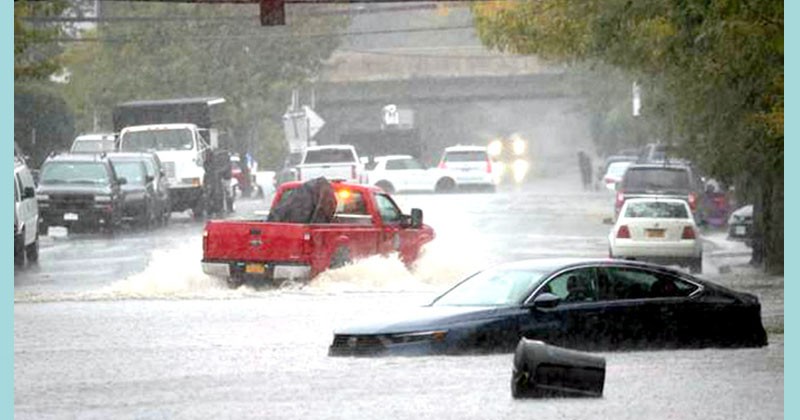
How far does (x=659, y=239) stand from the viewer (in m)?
38.3

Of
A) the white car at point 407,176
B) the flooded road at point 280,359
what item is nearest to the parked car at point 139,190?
the flooded road at point 280,359

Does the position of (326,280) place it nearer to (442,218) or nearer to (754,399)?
(754,399)

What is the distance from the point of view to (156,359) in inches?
902

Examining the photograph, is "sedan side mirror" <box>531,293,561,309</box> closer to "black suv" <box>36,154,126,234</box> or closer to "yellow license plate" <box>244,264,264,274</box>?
"yellow license plate" <box>244,264,264,274</box>

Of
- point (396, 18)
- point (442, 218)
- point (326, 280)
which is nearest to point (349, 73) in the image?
point (396, 18)

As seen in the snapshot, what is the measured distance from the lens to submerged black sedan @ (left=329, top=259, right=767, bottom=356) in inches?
812

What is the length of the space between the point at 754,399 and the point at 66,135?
60.7 m

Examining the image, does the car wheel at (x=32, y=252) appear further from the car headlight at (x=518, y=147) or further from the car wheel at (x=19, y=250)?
the car headlight at (x=518, y=147)

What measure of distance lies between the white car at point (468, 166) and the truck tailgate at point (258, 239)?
44.1 m

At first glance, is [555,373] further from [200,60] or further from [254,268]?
[200,60]

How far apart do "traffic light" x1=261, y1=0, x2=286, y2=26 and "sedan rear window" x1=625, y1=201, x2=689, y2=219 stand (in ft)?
25.4

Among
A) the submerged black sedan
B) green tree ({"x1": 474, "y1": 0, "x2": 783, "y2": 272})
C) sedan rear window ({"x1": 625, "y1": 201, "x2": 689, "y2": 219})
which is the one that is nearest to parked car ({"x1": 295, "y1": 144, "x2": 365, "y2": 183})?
green tree ({"x1": 474, "y1": 0, "x2": 783, "y2": 272})

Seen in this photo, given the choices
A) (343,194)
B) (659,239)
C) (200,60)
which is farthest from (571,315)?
(200,60)

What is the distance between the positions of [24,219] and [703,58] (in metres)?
13.4
